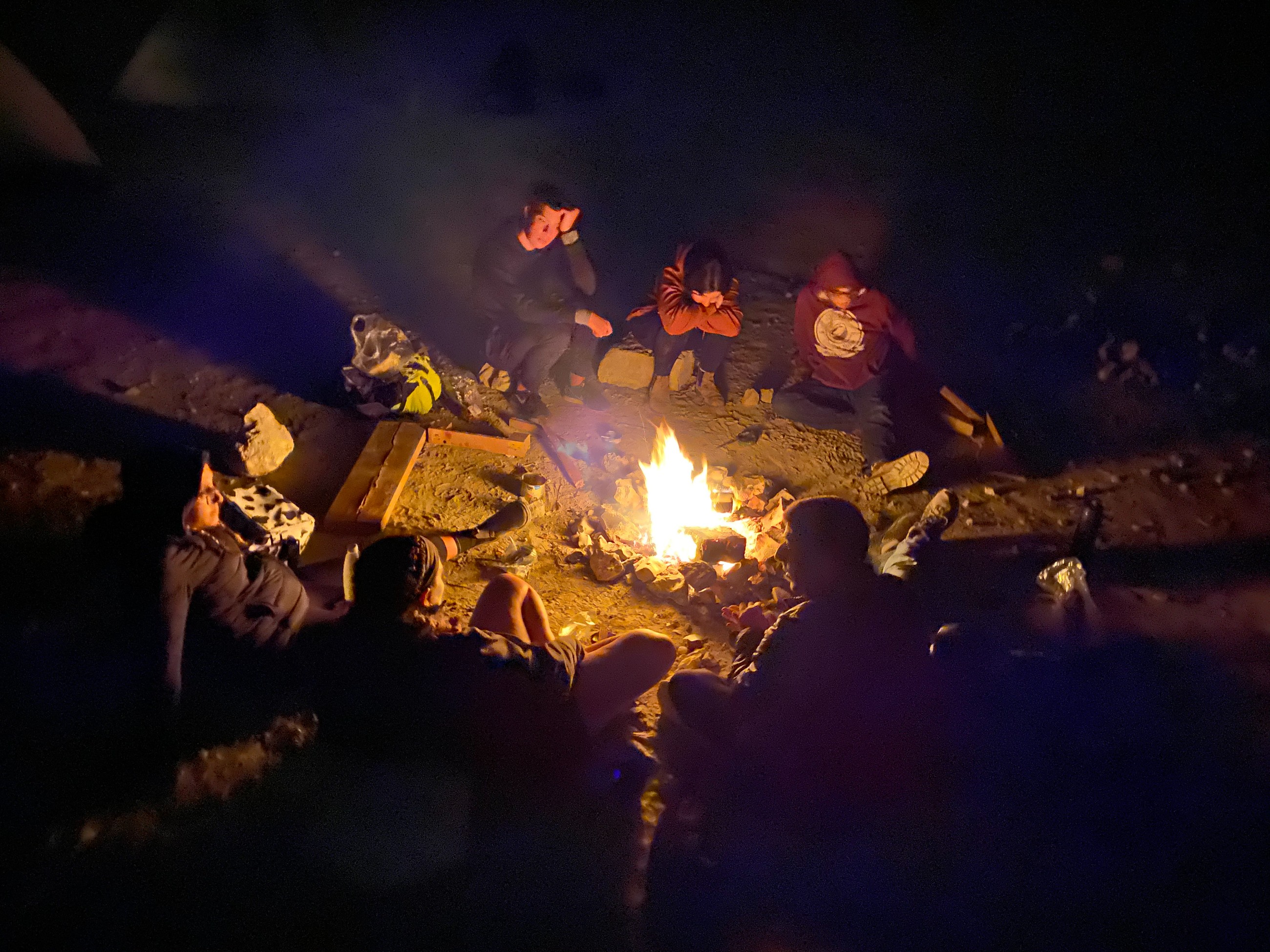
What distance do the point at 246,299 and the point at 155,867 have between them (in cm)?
639

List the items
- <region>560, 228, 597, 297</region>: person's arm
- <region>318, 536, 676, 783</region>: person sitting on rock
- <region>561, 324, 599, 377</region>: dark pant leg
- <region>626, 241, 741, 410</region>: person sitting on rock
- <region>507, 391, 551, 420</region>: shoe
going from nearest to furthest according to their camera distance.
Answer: <region>318, 536, 676, 783</region>: person sitting on rock, <region>626, 241, 741, 410</region>: person sitting on rock, <region>560, 228, 597, 297</region>: person's arm, <region>507, 391, 551, 420</region>: shoe, <region>561, 324, 599, 377</region>: dark pant leg

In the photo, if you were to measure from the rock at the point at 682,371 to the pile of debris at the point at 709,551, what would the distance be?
4.08 feet

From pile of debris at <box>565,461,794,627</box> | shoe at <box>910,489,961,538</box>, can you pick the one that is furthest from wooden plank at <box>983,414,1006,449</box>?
pile of debris at <box>565,461,794,627</box>

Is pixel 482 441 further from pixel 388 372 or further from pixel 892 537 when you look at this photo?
pixel 892 537

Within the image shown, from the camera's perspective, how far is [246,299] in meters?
7.99

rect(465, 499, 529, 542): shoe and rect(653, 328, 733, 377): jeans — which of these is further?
rect(653, 328, 733, 377): jeans

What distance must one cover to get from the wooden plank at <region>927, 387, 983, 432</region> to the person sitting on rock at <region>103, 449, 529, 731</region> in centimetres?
514

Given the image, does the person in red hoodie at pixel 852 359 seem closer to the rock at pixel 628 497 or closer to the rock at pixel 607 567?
the rock at pixel 628 497

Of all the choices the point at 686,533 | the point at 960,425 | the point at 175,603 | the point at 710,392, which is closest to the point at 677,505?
the point at 686,533

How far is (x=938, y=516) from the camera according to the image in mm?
4988

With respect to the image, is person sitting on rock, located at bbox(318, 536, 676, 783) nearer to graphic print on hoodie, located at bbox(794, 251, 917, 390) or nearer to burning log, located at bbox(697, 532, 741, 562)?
burning log, located at bbox(697, 532, 741, 562)

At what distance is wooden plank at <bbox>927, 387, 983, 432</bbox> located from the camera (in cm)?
605

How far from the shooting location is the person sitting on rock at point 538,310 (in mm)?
6332

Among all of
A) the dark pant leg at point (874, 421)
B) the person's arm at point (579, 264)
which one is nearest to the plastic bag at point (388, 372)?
the person's arm at point (579, 264)
